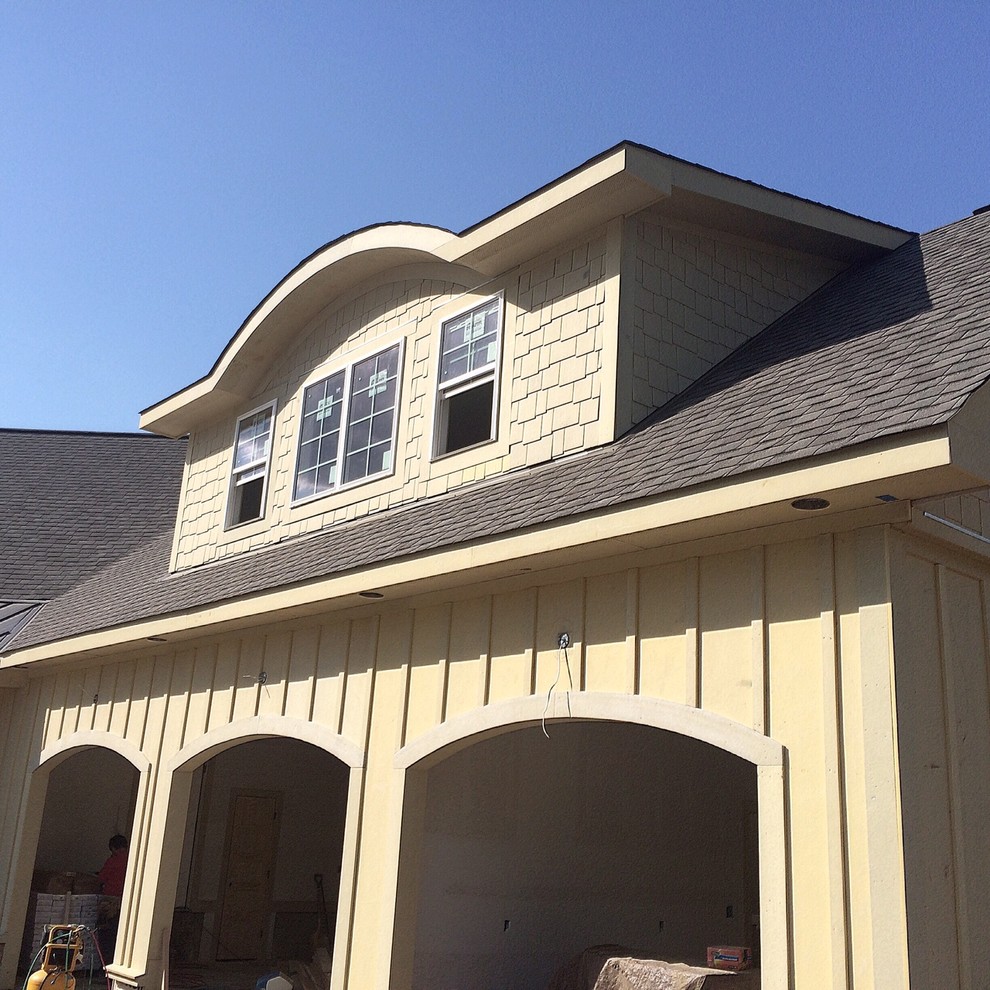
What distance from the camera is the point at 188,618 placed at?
9883 mm

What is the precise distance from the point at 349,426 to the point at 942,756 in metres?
6.54

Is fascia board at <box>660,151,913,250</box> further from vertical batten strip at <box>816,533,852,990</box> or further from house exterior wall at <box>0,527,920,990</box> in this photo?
vertical batten strip at <box>816,533,852,990</box>

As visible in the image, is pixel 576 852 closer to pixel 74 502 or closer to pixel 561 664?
pixel 561 664

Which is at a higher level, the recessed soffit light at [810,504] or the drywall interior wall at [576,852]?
the recessed soffit light at [810,504]

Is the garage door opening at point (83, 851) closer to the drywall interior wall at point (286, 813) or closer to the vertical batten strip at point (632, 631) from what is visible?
the drywall interior wall at point (286, 813)

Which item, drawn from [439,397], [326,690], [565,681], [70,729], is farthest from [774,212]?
[70,729]

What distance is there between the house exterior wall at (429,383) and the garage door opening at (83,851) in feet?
12.1

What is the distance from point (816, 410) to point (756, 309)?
3467 mm

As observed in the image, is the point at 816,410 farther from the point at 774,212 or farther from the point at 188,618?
the point at 188,618

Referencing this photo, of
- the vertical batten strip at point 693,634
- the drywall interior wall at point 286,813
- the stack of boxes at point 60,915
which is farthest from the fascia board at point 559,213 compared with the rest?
the stack of boxes at point 60,915

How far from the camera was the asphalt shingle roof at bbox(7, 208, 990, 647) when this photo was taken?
5.76 meters

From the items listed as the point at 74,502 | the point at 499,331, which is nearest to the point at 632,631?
the point at 499,331

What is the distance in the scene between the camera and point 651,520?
609cm

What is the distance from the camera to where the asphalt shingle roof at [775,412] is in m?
5.76
